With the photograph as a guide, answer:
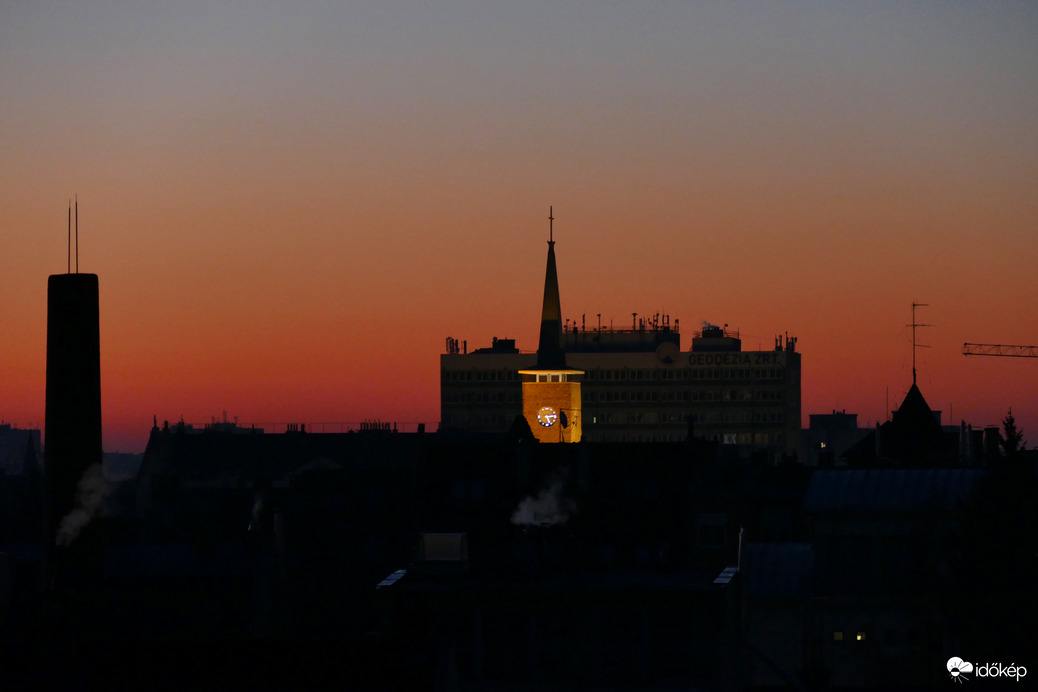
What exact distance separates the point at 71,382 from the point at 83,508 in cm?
487

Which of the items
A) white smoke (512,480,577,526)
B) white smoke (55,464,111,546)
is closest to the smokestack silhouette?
white smoke (55,464,111,546)

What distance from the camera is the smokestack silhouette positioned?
7800 centimetres

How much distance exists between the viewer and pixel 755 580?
8700 cm

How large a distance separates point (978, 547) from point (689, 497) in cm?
2428

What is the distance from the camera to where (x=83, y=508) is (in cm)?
7669

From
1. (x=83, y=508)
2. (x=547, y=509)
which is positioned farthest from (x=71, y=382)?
(x=547, y=509)

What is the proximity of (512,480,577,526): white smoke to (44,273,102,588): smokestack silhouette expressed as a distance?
90.5ft

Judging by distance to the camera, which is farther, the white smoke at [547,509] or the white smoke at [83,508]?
the white smoke at [547,509]

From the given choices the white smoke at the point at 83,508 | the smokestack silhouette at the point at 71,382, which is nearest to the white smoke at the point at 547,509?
the smokestack silhouette at the point at 71,382

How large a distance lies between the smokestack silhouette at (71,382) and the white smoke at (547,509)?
27.6m

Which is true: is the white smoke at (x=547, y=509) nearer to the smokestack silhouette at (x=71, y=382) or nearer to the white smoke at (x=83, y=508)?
the smokestack silhouette at (x=71, y=382)

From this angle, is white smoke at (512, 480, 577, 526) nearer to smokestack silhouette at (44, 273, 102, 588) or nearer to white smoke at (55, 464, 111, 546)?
smokestack silhouette at (44, 273, 102, 588)

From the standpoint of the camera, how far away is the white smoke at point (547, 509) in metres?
101

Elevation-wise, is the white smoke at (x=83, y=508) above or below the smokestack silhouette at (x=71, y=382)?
below
